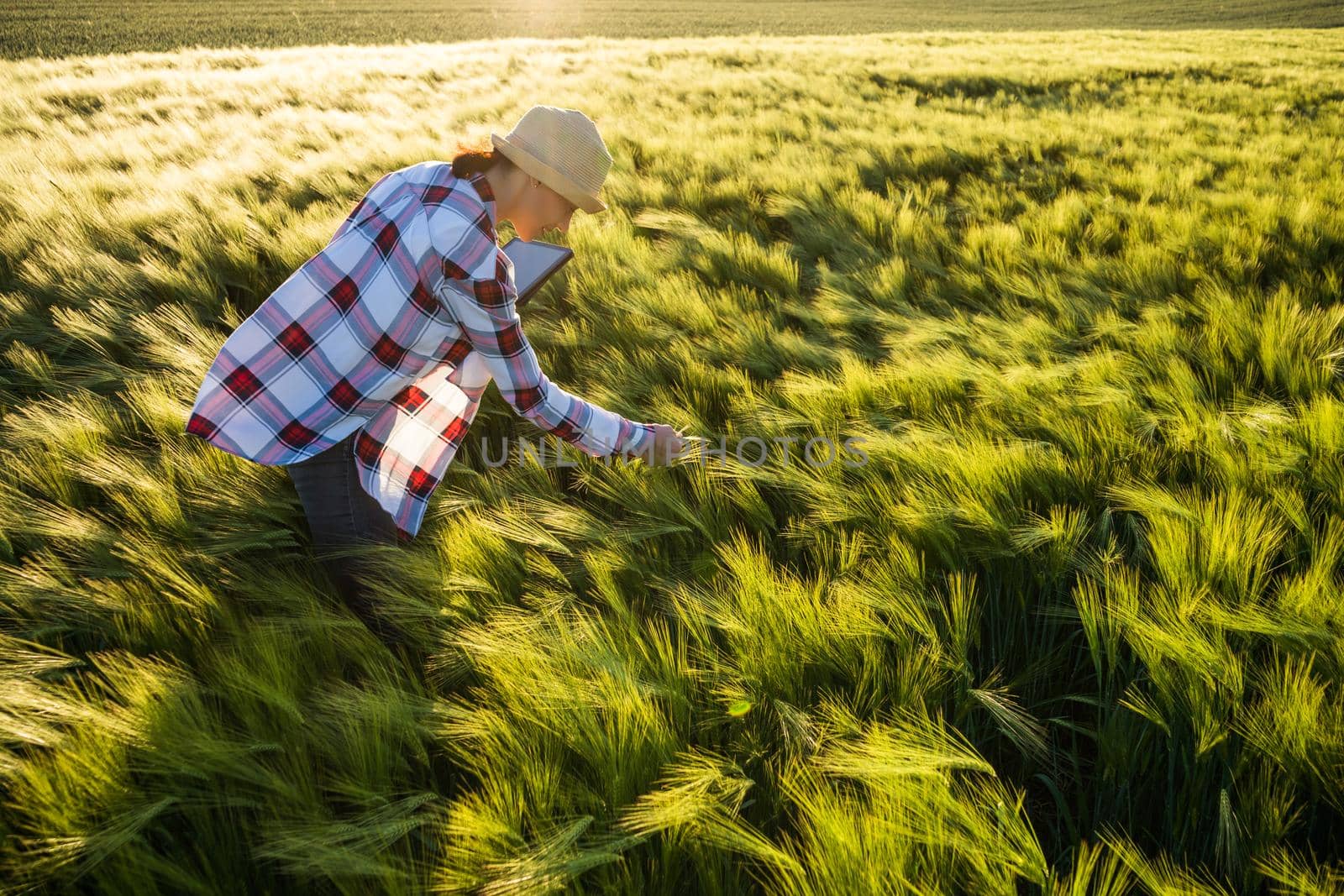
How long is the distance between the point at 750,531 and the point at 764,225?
95.2 inches

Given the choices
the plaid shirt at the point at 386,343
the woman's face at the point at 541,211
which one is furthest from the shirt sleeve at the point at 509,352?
the woman's face at the point at 541,211

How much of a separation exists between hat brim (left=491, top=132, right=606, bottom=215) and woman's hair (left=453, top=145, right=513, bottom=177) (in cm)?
3

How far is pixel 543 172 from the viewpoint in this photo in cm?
128

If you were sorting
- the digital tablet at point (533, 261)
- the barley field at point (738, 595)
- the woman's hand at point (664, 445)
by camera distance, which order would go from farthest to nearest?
the digital tablet at point (533, 261) → the woman's hand at point (664, 445) → the barley field at point (738, 595)

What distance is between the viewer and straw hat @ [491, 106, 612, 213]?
1275 mm

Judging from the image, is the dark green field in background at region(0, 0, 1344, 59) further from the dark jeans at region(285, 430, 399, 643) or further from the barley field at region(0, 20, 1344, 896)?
the dark jeans at region(285, 430, 399, 643)

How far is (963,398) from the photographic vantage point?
181 cm

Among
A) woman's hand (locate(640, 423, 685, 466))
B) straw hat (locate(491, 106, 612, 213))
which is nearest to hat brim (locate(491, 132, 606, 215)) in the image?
straw hat (locate(491, 106, 612, 213))

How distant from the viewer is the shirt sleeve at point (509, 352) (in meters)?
1.23

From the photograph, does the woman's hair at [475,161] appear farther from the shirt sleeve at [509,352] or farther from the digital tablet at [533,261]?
the digital tablet at [533,261]

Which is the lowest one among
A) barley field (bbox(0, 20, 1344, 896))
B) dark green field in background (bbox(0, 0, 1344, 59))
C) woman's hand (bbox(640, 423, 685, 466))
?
barley field (bbox(0, 20, 1344, 896))

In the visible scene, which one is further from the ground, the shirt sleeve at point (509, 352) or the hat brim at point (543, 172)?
the hat brim at point (543, 172)

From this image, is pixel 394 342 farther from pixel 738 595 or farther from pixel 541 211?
pixel 738 595

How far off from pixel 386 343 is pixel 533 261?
0.68m
